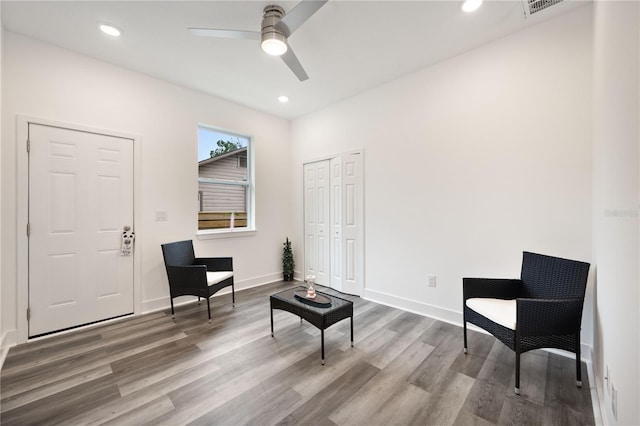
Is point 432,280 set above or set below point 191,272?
below

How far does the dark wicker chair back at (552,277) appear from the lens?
1.97 meters

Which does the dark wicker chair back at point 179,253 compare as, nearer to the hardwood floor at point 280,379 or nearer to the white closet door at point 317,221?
the hardwood floor at point 280,379

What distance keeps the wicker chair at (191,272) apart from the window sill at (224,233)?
0.86 feet

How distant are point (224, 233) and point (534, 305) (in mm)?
3744

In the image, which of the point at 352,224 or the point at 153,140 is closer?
the point at 153,140

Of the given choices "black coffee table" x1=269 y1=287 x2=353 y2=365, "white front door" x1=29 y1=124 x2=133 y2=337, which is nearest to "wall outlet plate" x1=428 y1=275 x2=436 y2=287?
"black coffee table" x1=269 y1=287 x2=353 y2=365

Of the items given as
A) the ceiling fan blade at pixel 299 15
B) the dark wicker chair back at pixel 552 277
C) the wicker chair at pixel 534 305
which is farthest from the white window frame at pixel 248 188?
the dark wicker chair back at pixel 552 277

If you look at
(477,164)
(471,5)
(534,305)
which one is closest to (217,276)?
(534,305)

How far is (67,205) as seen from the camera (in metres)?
2.81

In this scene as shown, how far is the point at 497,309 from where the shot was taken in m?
2.09

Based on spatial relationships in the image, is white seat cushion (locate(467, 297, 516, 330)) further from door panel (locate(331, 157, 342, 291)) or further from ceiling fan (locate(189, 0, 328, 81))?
ceiling fan (locate(189, 0, 328, 81))

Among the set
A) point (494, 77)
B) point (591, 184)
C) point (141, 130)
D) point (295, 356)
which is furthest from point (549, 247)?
point (141, 130)

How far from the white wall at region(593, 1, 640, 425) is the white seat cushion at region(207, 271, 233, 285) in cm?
329

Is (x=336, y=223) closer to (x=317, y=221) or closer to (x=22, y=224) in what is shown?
(x=317, y=221)
